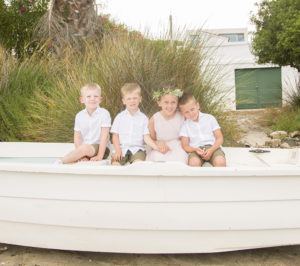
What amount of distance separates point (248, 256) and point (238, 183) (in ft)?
2.16

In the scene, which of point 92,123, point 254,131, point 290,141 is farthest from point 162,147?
point 254,131

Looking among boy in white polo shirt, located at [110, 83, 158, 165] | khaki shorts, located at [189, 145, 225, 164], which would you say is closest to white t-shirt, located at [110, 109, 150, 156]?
boy in white polo shirt, located at [110, 83, 158, 165]

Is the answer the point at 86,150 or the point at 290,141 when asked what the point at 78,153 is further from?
the point at 290,141

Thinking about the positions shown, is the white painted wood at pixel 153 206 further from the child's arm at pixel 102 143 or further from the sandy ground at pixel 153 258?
the child's arm at pixel 102 143

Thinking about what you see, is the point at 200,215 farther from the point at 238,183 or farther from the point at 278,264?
the point at 278,264

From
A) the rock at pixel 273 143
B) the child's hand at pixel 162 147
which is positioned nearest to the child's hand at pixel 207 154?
the child's hand at pixel 162 147

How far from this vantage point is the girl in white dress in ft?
9.85

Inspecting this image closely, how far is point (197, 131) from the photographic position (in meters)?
3.03

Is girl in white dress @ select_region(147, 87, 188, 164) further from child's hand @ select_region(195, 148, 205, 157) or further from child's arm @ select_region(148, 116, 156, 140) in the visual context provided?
child's hand @ select_region(195, 148, 205, 157)

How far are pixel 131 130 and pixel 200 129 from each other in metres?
0.59

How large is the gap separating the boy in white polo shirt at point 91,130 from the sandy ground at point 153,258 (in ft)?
2.54

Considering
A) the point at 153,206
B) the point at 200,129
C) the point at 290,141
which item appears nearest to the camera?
the point at 153,206

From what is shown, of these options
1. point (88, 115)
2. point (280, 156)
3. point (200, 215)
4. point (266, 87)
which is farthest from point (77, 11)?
point (266, 87)

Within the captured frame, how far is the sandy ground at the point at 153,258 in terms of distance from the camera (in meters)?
2.45
